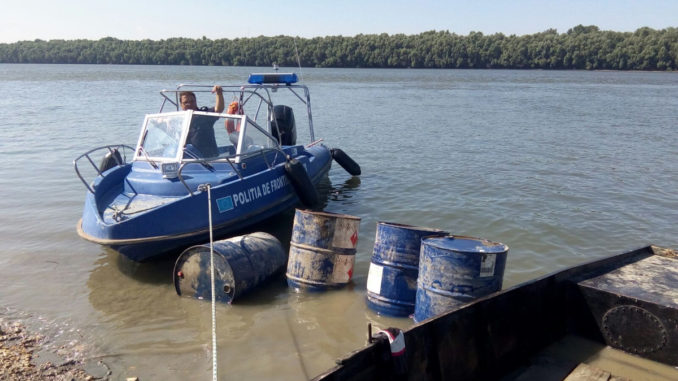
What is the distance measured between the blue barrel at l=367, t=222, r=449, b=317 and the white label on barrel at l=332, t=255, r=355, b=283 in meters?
0.56

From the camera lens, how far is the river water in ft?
18.9

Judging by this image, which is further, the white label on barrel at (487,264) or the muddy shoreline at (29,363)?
the white label on barrel at (487,264)

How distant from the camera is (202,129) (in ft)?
30.1

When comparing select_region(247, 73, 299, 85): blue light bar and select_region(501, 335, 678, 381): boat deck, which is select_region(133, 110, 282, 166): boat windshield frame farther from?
select_region(501, 335, 678, 381): boat deck

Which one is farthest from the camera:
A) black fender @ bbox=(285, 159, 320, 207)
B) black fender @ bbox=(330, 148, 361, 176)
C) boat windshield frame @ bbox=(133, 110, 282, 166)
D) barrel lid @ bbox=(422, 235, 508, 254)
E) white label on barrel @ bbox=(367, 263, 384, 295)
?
black fender @ bbox=(330, 148, 361, 176)

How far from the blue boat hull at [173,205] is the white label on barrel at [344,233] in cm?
198

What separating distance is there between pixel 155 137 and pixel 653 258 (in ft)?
24.2

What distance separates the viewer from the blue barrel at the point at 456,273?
17.2 feet

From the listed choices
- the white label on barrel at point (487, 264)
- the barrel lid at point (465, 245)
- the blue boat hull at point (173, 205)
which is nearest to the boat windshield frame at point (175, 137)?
the blue boat hull at point (173, 205)

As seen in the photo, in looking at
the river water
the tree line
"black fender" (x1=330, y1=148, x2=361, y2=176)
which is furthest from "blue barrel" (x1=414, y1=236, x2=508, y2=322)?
the tree line

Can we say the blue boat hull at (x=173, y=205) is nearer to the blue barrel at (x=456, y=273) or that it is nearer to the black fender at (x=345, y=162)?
the blue barrel at (x=456, y=273)

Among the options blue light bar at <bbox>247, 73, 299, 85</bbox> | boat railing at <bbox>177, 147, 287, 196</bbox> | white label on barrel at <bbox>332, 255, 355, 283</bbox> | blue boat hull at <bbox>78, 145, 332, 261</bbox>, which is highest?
blue light bar at <bbox>247, 73, 299, 85</bbox>

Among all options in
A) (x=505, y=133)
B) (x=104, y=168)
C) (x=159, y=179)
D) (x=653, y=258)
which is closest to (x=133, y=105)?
(x=505, y=133)

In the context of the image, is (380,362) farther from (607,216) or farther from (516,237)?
(607,216)
